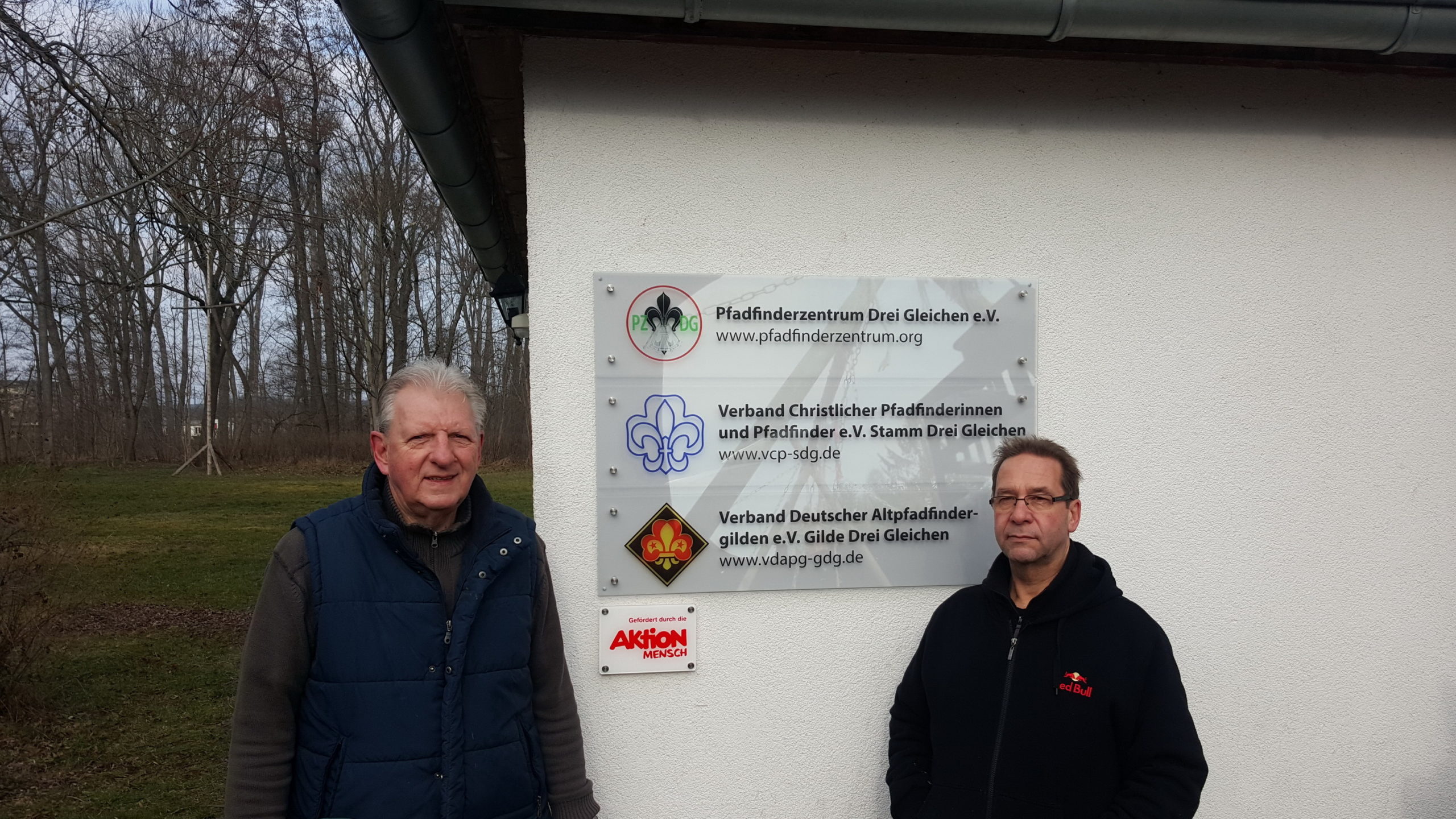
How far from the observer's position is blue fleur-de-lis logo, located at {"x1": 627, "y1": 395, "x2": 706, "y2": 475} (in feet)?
8.65

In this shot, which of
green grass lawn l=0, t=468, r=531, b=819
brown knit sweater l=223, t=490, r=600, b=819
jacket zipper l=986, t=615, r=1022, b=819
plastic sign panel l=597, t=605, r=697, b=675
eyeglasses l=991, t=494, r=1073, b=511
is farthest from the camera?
green grass lawn l=0, t=468, r=531, b=819

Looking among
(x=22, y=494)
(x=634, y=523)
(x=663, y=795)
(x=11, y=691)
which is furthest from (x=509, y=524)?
(x=11, y=691)

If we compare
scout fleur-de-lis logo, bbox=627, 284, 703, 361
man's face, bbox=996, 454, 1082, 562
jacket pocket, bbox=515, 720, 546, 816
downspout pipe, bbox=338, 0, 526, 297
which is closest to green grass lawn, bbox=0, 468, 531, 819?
downspout pipe, bbox=338, 0, 526, 297

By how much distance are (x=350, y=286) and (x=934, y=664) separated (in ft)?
120

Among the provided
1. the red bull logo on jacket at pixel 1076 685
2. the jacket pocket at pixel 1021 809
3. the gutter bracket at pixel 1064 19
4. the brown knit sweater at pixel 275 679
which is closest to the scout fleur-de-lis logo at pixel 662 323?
the brown knit sweater at pixel 275 679

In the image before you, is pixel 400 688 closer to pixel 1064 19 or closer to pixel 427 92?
pixel 427 92

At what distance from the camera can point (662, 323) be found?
2.65m

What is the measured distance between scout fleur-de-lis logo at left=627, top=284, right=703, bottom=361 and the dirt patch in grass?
359 inches

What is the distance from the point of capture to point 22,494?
592cm

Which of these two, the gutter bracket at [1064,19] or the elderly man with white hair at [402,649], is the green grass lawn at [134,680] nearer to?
the elderly man with white hair at [402,649]

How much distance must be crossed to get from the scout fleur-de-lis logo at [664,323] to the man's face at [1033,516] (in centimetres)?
97

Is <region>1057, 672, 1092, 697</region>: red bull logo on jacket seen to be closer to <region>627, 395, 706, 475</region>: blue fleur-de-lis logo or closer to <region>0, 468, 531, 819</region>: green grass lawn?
<region>627, 395, 706, 475</region>: blue fleur-de-lis logo

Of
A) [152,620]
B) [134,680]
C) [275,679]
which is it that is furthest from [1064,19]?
[152,620]

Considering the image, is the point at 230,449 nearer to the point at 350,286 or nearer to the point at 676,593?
the point at 350,286
